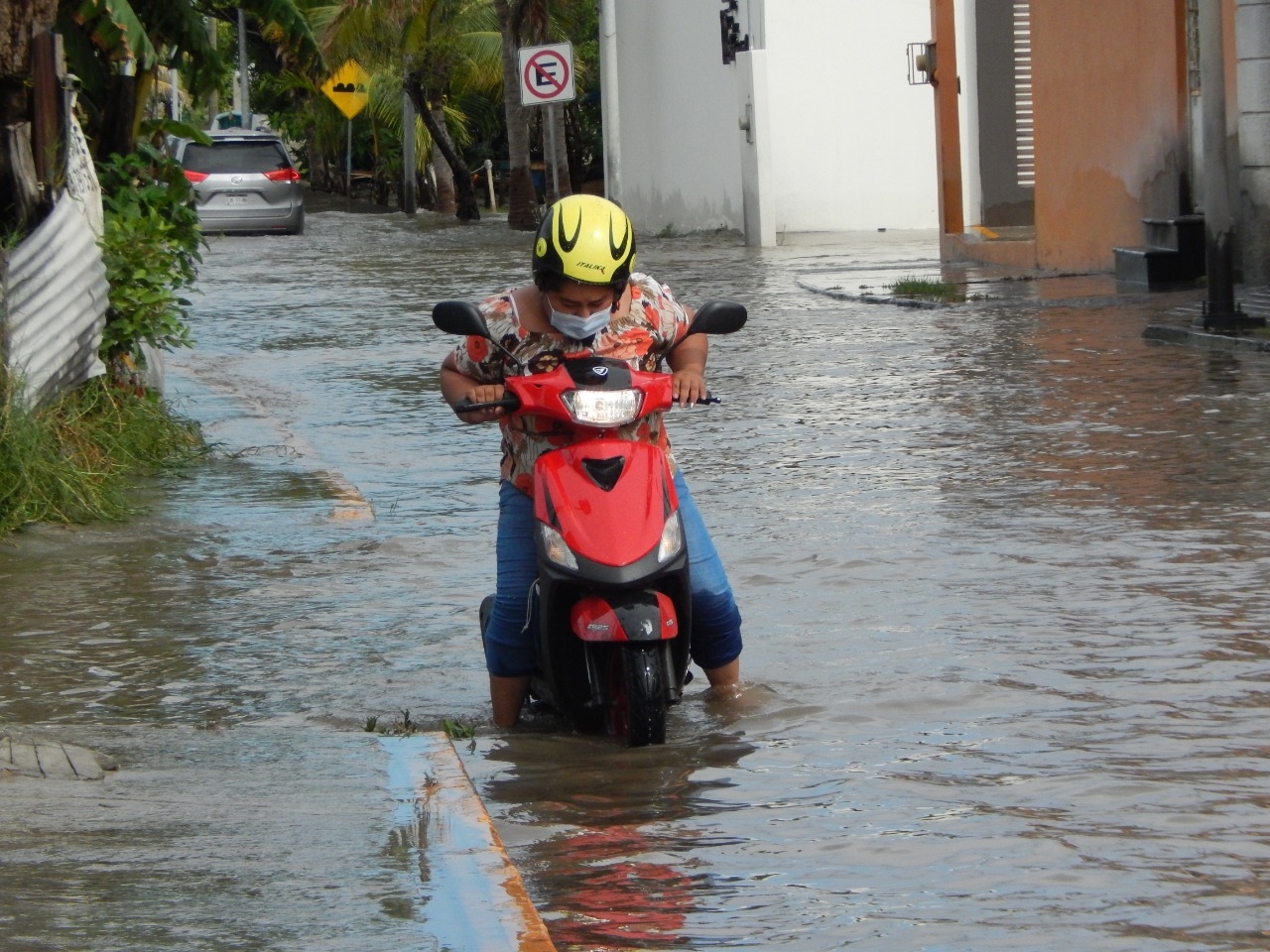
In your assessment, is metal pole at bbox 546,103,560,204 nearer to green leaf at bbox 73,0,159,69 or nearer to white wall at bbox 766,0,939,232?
white wall at bbox 766,0,939,232

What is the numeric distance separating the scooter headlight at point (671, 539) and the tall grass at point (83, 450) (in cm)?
378

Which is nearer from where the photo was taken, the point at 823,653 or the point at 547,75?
the point at 823,653

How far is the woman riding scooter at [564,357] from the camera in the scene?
205 inches

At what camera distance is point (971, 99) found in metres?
26.3

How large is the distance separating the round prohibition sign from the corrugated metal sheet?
51.7ft

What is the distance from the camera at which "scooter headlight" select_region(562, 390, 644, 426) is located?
5.17 m

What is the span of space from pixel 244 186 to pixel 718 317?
2976 cm

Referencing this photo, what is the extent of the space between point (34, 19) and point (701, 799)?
254 inches

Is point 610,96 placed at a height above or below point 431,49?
below

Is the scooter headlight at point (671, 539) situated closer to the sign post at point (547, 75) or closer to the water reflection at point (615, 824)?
the water reflection at point (615, 824)

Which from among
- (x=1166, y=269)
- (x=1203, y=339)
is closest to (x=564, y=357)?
(x=1203, y=339)

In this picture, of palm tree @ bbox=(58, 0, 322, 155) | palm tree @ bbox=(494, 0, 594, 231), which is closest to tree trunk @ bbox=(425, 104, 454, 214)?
palm tree @ bbox=(494, 0, 594, 231)

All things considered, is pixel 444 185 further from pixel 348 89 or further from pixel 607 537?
pixel 607 537

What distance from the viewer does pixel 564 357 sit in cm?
535
